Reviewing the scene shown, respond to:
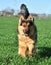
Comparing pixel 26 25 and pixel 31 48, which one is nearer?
pixel 26 25

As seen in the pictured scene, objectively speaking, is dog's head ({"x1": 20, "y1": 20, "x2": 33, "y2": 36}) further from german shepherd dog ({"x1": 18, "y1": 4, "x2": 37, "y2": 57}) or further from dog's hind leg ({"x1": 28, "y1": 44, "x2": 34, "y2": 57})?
dog's hind leg ({"x1": 28, "y1": 44, "x2": 34, "y2": 57})

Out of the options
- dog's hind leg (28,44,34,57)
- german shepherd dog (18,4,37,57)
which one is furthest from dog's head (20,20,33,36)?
dog's hind leg (28,44,34,57)

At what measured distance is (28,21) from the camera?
10008 millimetres

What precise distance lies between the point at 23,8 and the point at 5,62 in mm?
2240

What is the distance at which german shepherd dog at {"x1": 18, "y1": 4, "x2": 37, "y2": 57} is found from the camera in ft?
32.7

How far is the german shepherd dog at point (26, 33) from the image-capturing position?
9.97 meters

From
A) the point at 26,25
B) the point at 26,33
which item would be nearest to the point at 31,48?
the point at 26,33

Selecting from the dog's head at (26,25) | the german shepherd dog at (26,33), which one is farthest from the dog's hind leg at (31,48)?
the dog's head at (26,25)

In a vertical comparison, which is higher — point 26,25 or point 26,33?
point 26,25

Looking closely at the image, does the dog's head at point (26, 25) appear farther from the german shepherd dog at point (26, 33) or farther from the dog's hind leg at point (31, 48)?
the dog's hind leg at point (31, 48)

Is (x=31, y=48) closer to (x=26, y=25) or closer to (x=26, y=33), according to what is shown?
(x=26, y=33)

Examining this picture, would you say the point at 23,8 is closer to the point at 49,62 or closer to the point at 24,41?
the point at 24,41

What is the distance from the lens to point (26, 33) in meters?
10.0

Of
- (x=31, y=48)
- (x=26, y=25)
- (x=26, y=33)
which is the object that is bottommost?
(x=31, y=48)
